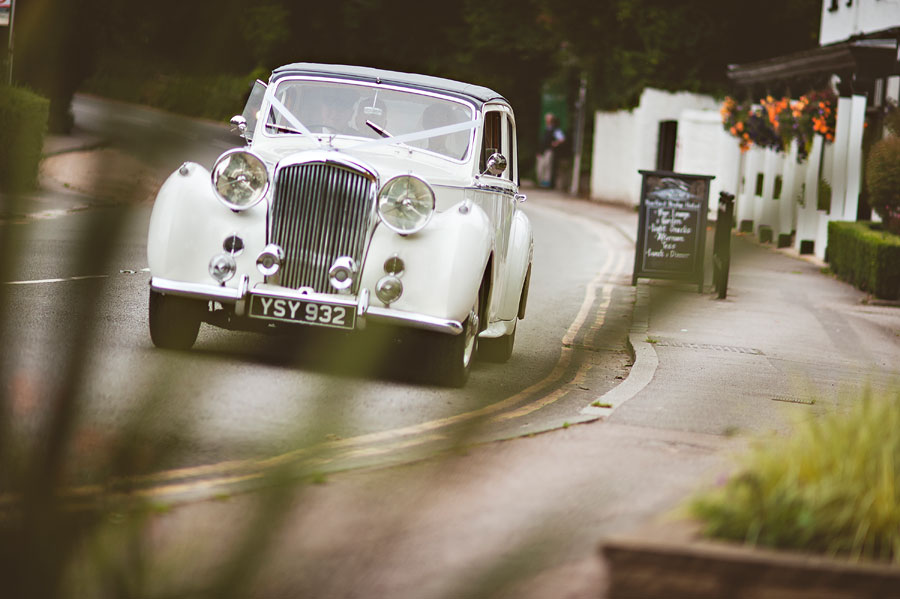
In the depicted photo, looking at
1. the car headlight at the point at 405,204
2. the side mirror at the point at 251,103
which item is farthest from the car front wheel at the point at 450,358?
the side mirror at the point at 251,103

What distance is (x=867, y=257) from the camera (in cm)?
1681

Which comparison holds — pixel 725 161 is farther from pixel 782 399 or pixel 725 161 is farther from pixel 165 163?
pixel 165 163

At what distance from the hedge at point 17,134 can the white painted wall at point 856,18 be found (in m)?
22.7

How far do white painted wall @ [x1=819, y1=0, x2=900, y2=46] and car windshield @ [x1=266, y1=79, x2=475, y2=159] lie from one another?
15.3 meters

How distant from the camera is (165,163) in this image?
1069mm

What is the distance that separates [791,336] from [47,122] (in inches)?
476

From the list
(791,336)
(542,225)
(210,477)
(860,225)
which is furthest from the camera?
(542,225)

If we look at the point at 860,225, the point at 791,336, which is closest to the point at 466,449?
the point at 791,336

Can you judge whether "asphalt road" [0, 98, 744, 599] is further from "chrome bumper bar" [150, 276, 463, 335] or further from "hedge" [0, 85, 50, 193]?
"chrome bumper bar" [150, 276, 463, 335]

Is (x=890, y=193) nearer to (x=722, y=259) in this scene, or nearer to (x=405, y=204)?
(x=405, y=204)

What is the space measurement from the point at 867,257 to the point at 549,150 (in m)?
24.6

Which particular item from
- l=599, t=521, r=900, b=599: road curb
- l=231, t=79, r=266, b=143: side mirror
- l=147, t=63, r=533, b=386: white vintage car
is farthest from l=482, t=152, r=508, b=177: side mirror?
l=599, t=521, r=900, b=599: road curb

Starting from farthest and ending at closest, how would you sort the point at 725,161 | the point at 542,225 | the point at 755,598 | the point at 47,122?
the point at 725,161 → the point at 542,225 → the point at 755,598 → the point at 47,122

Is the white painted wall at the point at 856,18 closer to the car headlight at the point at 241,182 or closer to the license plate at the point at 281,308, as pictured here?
the car headlight at the point at 241,182
